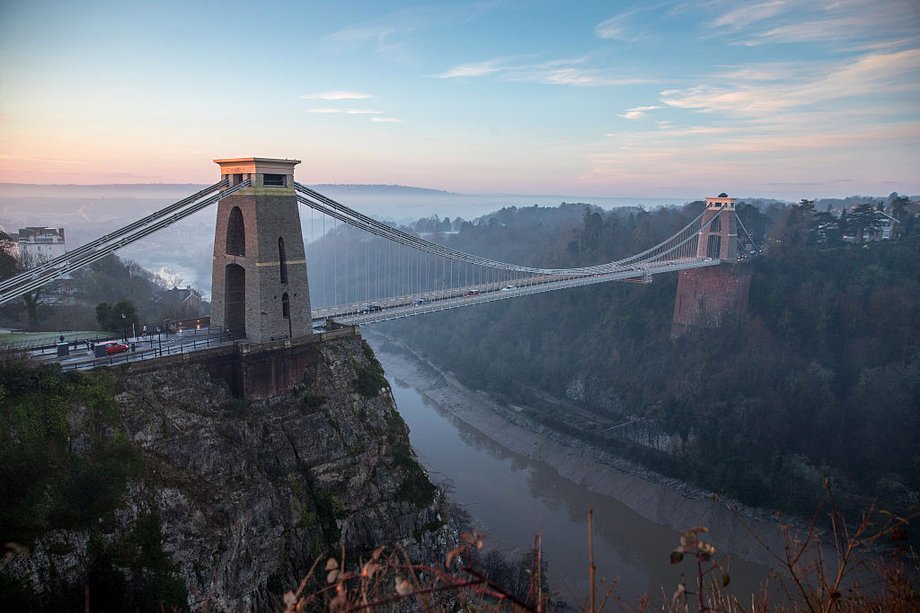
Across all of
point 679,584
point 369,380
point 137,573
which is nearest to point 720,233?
point 369,380

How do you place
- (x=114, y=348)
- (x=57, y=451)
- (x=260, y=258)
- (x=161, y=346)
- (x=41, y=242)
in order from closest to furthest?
1. (x=57, y=451)
2. (x=114, y=348)
3. (x=161, y=346)
4. (x=260, y=258)
5. (x=41, y=242)

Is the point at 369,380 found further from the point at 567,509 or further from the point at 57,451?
the point at 567,509

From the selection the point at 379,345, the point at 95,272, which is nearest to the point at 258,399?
the point at 95,272

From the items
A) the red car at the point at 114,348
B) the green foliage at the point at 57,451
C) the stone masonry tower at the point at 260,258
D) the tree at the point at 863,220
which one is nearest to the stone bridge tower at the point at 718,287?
the tree at the point at 863,220

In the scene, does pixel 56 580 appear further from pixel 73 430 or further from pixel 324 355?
pixel 324 355

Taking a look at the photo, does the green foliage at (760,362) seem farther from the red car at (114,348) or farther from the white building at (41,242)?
the white building at (41,242)

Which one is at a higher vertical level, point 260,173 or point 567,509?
point 260,173
